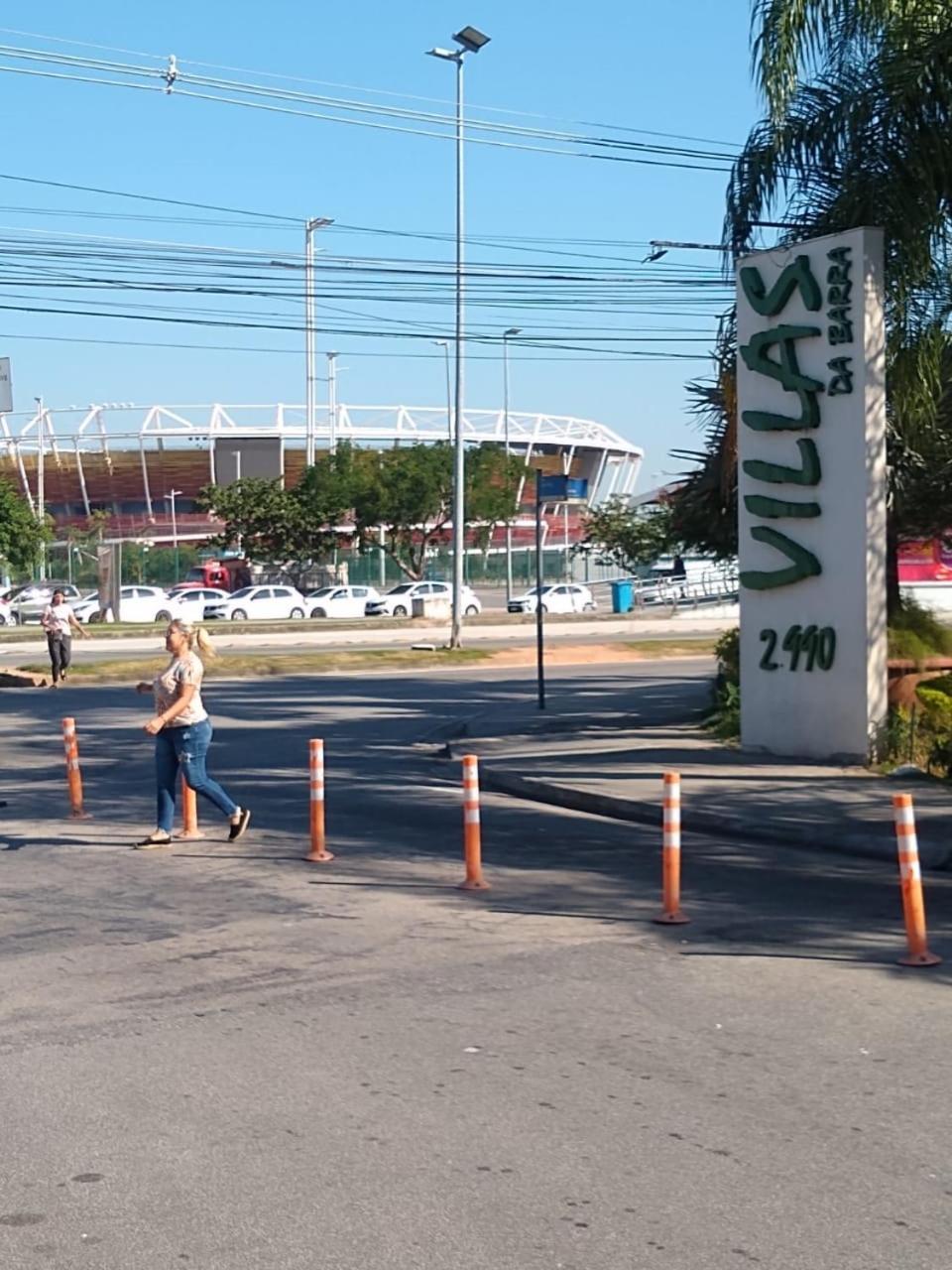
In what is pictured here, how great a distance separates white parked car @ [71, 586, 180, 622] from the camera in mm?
60916

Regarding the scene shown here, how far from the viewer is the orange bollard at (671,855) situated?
10.0m

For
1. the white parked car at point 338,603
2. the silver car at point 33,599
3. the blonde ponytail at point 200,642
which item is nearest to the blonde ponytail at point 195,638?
the blonde ponytail at point 200,642

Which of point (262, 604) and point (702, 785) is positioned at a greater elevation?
point (262, 604)

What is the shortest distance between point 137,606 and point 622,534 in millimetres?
23935

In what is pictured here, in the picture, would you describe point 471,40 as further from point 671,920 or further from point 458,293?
point 671,920

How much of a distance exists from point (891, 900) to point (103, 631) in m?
40.6

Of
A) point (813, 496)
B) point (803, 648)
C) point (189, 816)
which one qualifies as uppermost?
point (813, 496)

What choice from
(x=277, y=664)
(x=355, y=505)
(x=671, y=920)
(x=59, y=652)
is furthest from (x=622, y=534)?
(x=671, y=920)

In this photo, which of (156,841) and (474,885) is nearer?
(474,885)

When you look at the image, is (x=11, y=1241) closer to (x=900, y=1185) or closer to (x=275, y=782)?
(x=900, y=1185)

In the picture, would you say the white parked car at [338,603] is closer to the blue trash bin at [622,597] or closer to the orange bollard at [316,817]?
the blue trash bin at [622,597]

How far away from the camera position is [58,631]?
30.4m

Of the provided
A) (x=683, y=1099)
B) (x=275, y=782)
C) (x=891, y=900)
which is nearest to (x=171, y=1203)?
(x=683, y=1099)

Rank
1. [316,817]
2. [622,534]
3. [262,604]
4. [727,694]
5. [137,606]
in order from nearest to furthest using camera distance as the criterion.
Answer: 1. [316,817]
2. [727,694]
3. [137,606]
4. [262,604]
5. [622,534]
